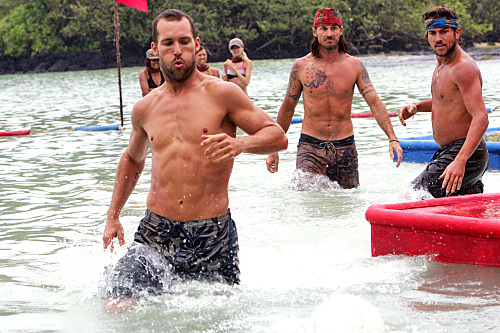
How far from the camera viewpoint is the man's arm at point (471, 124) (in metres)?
5.02

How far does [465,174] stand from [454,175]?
35 cm

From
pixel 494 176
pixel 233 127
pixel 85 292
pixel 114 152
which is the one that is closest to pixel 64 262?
pixel 85 292

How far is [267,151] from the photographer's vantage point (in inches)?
145

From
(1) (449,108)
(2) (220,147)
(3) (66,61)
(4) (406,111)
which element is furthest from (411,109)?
(3) (66,61)

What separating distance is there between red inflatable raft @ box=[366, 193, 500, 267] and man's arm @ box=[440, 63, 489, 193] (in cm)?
25

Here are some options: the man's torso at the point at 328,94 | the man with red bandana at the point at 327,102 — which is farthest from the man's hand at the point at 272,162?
the man's torso at the point at 328,94

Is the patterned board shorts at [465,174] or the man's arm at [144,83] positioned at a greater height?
the man's arm at [144,83]

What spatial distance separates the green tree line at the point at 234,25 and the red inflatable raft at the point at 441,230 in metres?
50.1

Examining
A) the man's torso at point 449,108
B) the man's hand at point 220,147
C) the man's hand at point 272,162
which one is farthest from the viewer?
the man's hand at point 272,162

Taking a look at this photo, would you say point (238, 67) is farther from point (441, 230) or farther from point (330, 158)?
point (441, 230)

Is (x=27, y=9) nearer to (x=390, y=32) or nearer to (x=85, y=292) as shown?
(x=390, y=32)

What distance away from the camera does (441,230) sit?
4.34 meters

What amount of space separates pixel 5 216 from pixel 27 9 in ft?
180

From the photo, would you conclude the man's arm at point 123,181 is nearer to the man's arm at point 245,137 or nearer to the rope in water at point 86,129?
the man's arm at point 245,137
